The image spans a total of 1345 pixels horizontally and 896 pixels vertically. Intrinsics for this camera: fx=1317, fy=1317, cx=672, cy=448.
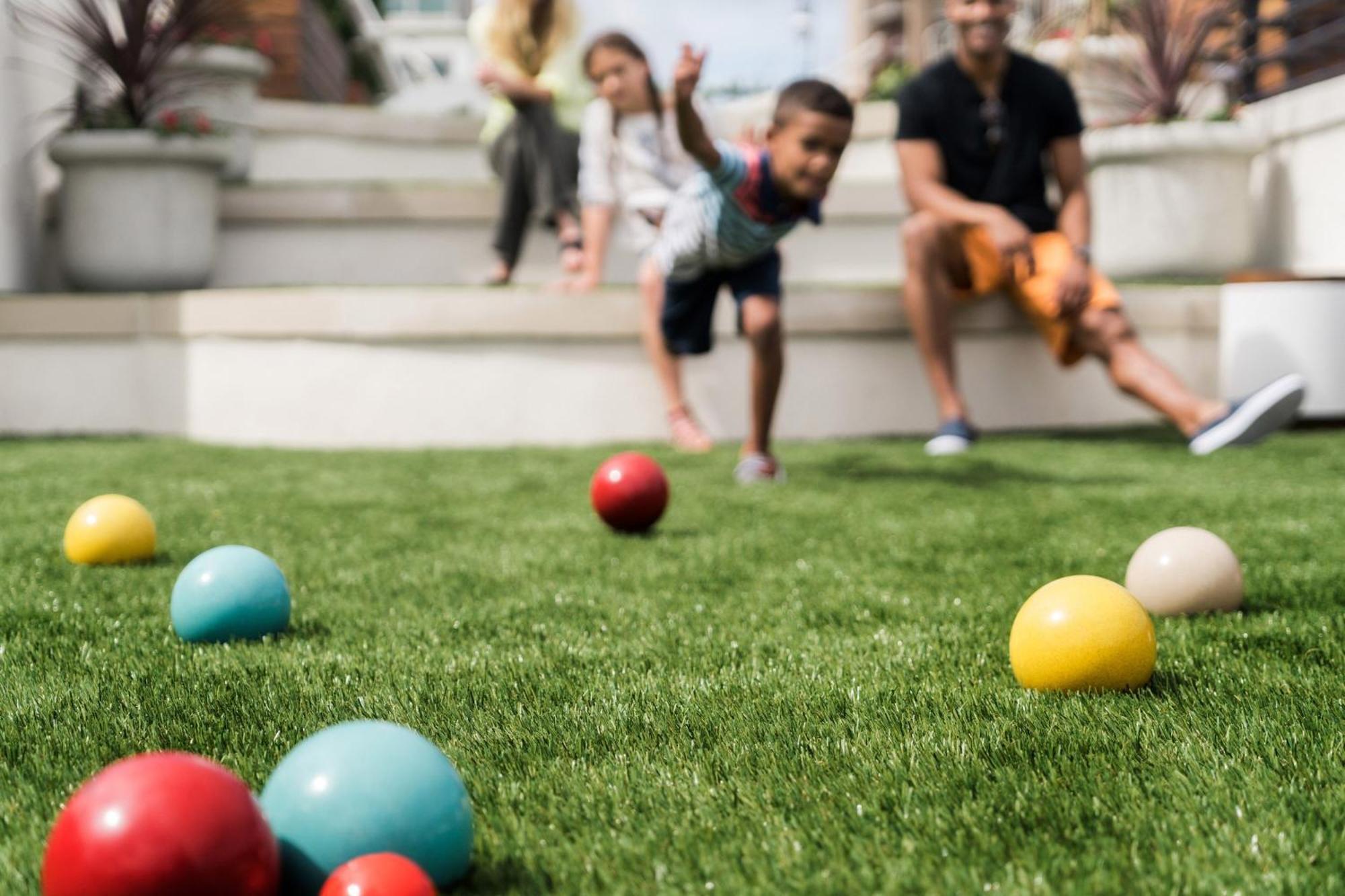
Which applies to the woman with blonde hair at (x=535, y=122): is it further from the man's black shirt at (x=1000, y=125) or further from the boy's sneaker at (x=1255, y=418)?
the boy's sneaker at (x=1255, y=418)

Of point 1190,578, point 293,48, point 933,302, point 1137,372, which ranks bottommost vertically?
point 1137,372

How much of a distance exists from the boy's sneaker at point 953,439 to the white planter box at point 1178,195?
7.92ft

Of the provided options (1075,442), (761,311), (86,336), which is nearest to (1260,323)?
(1075,442)

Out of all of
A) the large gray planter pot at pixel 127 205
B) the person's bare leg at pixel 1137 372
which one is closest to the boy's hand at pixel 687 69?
the person's bare leg at pixel 1137 372

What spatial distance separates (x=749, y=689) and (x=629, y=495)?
5.48 feet

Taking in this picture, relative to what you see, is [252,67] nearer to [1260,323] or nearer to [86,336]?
[86,336]

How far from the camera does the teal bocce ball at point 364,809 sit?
4.57ft

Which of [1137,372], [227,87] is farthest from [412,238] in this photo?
[1137,372]

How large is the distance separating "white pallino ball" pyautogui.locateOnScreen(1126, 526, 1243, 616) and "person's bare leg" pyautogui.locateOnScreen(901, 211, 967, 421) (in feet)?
10.7

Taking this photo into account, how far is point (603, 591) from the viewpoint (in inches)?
121

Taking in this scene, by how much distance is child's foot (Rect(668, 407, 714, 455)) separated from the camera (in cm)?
611

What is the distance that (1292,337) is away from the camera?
601 cm

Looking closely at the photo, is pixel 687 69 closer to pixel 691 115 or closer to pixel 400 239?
pixel 691 115

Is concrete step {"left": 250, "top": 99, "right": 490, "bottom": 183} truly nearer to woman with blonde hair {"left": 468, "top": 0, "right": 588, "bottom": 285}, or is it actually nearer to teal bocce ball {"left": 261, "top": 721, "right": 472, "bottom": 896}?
woman with blonde hair {"left": 468, "top": 0, "right": 588, "bottom": 285}
